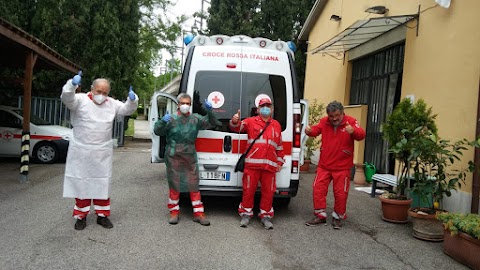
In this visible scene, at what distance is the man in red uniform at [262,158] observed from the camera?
559 centimetres

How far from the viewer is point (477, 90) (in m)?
6.29

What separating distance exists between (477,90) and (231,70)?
3.65m

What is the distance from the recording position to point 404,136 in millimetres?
5957

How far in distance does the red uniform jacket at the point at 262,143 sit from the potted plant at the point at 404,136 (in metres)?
1.63

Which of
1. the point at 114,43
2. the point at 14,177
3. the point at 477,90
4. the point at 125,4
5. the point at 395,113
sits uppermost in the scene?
the point at 125,4

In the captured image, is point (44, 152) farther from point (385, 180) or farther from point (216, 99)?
point (385, 180)

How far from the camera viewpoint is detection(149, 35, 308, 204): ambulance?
235 inches

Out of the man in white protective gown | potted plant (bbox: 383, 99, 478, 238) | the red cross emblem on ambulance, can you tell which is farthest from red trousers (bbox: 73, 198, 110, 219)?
the red cross emblem on ambulance

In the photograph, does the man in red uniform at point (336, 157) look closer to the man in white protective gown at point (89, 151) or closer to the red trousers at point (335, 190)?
the red trousers at point (335, 190)

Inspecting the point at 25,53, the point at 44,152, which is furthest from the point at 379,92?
the point at 44,152

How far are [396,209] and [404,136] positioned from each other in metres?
1.10

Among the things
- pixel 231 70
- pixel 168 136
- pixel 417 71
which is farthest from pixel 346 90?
pixel 168 136

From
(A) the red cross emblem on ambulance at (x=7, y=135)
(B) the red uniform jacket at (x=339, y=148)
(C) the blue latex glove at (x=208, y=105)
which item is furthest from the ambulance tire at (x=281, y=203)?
(A) the red cross emblem on ambulance at (x=7, y=135)

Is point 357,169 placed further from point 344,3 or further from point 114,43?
point 114,43
